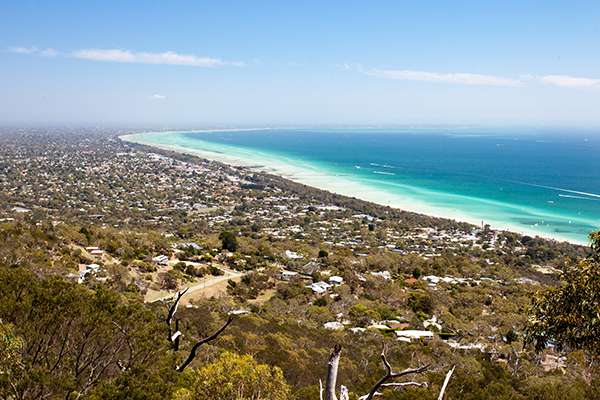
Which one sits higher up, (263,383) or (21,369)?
(21,369)

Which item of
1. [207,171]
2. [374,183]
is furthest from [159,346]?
[207,171]

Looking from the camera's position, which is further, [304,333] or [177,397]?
[304,333]

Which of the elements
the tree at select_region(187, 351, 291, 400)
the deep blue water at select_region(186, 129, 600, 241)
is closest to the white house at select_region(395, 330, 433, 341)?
the tree at select_region(187, 351, 291, 400)

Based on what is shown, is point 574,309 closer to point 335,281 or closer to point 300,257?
point 335,281

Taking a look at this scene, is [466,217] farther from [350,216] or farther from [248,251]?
[248,251]

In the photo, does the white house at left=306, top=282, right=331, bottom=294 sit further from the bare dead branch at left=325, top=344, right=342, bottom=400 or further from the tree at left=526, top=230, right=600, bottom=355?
the bare dead branch at left=325, top=344, right=342, bottom=400

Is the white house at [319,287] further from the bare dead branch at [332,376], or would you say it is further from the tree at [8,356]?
the bare dead branch at [332,376]
